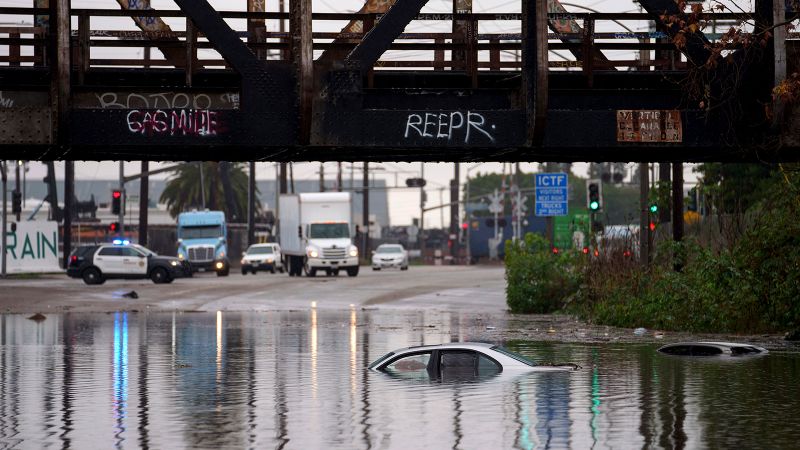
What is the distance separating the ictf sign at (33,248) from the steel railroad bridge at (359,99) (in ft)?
184

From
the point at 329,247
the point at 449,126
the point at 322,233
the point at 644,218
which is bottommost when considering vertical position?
the point at 329,247

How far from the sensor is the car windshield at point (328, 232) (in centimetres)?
6981

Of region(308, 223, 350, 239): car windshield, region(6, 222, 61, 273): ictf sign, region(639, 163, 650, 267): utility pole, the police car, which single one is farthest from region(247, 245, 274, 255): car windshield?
region(639, 163, 650, 267): utility pole

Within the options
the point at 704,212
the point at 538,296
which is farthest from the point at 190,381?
the point at 704,212

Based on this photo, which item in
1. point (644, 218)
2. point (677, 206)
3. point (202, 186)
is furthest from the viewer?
point (202, 186)

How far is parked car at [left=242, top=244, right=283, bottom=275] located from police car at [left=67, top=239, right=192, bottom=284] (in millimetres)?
17768

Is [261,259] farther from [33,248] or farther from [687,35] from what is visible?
[687,35]

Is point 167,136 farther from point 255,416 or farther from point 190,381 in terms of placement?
point 190,381

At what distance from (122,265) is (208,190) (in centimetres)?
5481

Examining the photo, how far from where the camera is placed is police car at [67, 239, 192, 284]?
59188 mm

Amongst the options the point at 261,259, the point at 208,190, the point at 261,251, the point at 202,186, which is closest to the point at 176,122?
the point at 261,259

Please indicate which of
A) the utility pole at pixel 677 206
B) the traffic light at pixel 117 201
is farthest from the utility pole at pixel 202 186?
the utility pole at pixel 677 206

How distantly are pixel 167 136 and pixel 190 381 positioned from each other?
670cm

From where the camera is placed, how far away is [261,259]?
3103 inches
